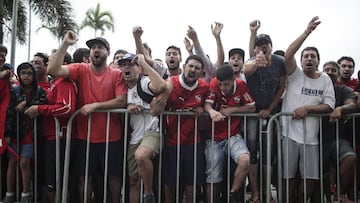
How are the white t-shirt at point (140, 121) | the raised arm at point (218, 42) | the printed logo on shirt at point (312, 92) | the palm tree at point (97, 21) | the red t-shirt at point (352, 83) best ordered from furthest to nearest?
the palm tree at point (97, 21) < the red t-shirt at point (352, 83) < the raised arm at point (218, 42) < the printed logo on shirt at point (312, 92) < the white t-shirt at point (140, 121)

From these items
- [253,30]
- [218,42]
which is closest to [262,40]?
[253,30]

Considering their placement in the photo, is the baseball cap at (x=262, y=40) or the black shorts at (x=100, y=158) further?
the baseball cap at (x=262, y=40)

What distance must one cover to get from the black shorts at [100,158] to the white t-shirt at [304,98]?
198 cm

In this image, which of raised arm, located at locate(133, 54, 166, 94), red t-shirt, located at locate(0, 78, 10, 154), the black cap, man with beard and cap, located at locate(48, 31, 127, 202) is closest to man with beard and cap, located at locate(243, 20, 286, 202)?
the black cap

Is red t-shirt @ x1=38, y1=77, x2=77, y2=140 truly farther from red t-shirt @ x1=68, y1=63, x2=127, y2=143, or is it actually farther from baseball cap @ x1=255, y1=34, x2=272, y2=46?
baseball cap @ x1=255, y1=34, x2=272, y2=46

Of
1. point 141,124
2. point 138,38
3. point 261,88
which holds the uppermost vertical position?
point 138,38

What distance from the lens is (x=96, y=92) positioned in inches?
181

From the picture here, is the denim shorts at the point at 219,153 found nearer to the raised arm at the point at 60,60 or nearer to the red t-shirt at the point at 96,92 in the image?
the red t-shirt at the point at 96,92

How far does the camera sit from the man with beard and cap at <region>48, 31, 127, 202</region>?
450cm

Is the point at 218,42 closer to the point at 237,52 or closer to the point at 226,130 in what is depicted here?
the point at 237,52

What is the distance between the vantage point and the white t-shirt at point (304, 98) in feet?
15.1

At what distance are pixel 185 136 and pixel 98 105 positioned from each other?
3.50 ft

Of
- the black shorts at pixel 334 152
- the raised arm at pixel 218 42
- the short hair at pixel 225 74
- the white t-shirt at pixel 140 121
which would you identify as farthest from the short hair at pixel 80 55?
the black shorts at pixel 334 152

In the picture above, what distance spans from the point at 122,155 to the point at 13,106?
153cm
